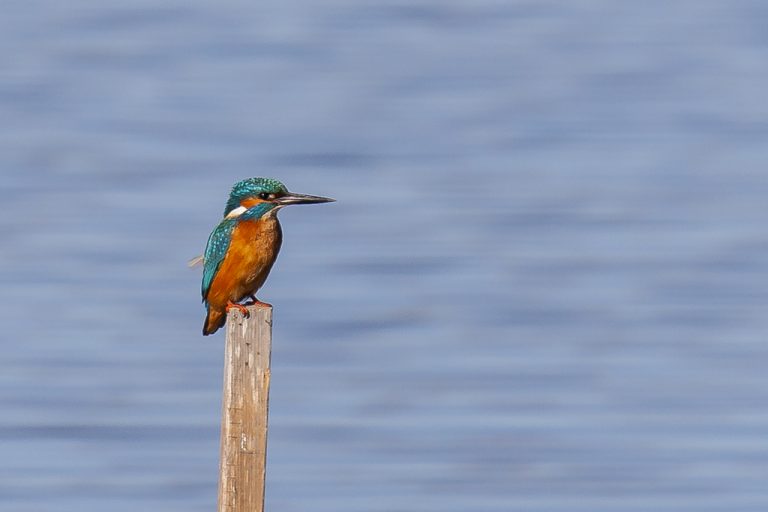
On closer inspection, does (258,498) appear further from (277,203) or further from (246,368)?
(277,203)

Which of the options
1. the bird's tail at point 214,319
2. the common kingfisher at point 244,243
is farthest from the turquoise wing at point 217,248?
the bird's tail at point 214,319

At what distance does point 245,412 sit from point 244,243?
1.64 metres

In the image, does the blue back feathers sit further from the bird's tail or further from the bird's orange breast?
the bird's tail

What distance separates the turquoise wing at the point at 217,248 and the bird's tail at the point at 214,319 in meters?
0.10

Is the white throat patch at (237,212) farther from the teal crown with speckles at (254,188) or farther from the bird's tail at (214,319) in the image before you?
the bird's tail at (214,319)

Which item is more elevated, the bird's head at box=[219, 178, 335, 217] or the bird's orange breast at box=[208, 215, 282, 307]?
the bird's head at box=[219, 178, 335, 217]

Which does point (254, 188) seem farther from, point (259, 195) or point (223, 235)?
point (223, 235)

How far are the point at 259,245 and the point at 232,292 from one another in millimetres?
238

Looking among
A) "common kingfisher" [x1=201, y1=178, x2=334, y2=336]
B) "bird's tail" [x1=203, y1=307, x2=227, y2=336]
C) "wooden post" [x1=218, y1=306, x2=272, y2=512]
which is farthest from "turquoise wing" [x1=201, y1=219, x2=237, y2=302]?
"wooden post" [x1=218, y1=306, x2=272, y2=512]

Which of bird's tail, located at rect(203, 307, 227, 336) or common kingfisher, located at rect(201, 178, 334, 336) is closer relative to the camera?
common kingfisher, located at rect(201, 178, 334, 336)

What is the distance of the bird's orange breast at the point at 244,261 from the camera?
233 inches

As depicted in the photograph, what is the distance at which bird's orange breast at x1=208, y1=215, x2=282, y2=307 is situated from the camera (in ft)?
19.4

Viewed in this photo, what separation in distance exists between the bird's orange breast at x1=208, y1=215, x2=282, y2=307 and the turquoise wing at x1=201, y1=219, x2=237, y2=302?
0.02 metres

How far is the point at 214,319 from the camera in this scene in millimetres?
6137
